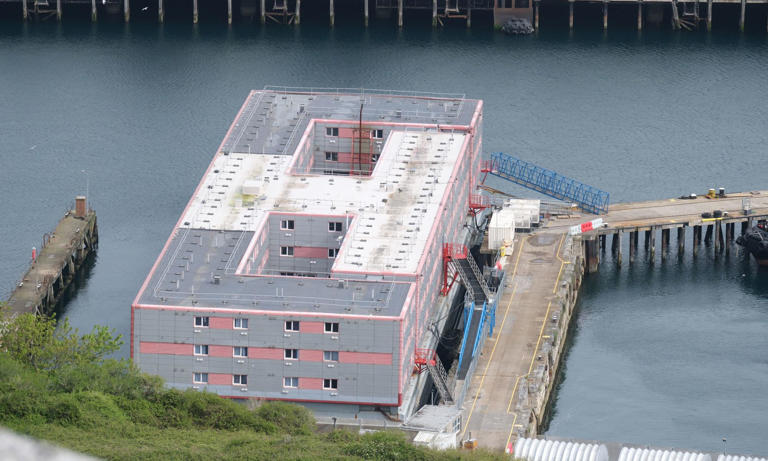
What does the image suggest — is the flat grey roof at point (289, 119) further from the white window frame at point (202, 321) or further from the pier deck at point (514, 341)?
the white window frame at point (202, 321)

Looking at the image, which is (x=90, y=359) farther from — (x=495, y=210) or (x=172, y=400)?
(x=495, y=210)

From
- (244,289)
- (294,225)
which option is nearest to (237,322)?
(244,289)

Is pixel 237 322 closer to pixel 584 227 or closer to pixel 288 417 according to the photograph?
pixel 288 417

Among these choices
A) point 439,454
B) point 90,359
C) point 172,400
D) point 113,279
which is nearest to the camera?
point 439,454

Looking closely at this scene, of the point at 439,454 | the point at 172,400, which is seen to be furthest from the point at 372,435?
the point at 172,400

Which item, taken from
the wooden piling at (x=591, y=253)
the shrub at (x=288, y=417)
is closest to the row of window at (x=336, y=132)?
the wooden piling at (x=591, y=253)

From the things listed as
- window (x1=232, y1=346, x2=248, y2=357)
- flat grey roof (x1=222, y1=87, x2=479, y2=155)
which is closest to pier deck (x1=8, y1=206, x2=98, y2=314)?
flat grey roof (x1=222, y1=87, x2=479, y2=155)
